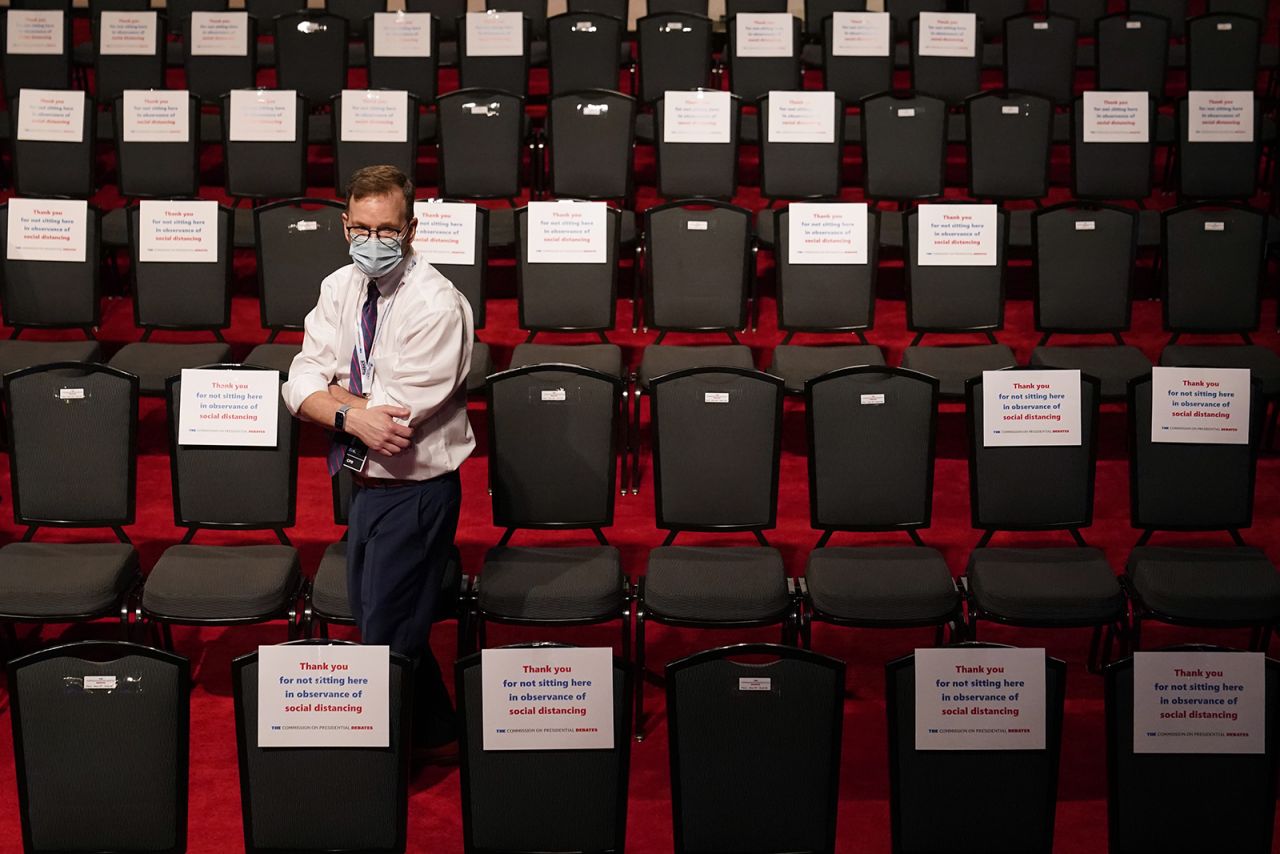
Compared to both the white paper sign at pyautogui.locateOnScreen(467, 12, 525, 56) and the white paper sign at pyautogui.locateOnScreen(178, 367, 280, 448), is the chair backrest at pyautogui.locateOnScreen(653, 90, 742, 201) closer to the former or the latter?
the white paper sign at pyautogui.locateOnScreen(467, 12, 525, 56)

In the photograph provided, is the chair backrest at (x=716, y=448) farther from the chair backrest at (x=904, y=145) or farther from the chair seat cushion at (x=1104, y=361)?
the chair backrest at (x=904, y=145)

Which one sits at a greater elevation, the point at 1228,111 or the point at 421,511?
the point at 1228,111

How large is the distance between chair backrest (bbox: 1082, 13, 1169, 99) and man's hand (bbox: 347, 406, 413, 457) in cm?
543

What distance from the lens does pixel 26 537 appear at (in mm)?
4535

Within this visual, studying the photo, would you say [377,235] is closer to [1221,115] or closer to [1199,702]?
[1199,702]

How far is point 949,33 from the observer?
741 centimetres

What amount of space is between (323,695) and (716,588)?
1379mm

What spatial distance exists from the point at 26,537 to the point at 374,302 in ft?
5.82

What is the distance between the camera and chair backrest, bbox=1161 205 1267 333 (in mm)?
5707

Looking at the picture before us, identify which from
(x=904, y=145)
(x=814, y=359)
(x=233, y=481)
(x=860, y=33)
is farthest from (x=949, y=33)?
(x=233, y=481)

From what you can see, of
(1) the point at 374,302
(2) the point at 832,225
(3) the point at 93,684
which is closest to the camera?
(3) the point at 93,684

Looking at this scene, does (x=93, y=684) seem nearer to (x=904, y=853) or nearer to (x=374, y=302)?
(x=374, y=302)

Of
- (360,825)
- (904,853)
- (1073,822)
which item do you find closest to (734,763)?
(904,853)

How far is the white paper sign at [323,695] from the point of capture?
317 centimetres
